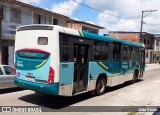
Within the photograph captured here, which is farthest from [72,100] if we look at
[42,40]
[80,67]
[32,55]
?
[42,40]

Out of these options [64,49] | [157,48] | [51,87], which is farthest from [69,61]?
[157,48]

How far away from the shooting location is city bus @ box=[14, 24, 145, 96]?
31.9 feet

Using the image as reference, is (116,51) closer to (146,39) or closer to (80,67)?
(80,67)

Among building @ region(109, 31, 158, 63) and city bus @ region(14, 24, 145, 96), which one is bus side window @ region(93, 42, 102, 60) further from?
building @ region(109, 31, 158, 63)

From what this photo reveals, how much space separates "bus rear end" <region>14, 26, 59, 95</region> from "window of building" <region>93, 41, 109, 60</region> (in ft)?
9.67

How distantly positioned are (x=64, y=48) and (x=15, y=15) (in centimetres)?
1616

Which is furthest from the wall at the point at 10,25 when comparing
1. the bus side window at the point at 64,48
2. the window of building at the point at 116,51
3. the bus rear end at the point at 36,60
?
the bus side window at the point at 64,48

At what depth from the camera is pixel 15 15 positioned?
25.0 meters

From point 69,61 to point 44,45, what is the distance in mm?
1087

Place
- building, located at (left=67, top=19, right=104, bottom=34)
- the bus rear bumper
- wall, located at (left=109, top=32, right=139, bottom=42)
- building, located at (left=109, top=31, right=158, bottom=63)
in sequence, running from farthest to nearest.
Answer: building, located at (left=109, top=31, right=158, bottom=63) → wall, located at (left=109, top=32, right=139, bottom=42) → building, located at (left=67, top=19, right=104, bottom=34) → the bus rear bumper

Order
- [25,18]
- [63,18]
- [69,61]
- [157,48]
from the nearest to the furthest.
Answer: [69,61] → [25,18] → [63,18] → [157,48]

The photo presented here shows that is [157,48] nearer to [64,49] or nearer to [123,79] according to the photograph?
[123,79]

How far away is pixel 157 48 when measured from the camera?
76.8m

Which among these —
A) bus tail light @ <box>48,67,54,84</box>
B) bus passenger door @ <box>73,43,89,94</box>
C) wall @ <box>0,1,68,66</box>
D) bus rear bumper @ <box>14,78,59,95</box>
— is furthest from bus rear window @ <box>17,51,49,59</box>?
wall @ <box>0,1,68,66</box>
